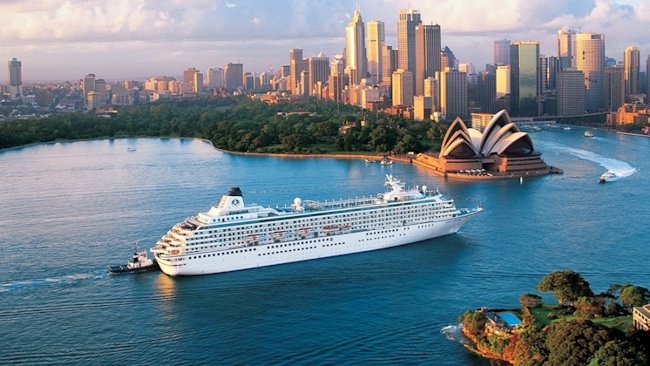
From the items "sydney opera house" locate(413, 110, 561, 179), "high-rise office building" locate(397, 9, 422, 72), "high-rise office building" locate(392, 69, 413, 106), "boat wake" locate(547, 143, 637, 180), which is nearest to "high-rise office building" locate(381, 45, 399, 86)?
"high-rise office building" locate(397, 9, 422, 72)

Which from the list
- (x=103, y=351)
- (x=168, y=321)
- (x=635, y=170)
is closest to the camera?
(x=103, y=351)

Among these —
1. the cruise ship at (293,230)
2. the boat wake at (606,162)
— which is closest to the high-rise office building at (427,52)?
the boat wake at (606,162)

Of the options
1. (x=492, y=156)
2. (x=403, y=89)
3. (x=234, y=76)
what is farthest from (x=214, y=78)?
(x=492, y=156)

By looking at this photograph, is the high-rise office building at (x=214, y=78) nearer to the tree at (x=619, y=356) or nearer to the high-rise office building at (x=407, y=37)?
the high-rise office building at (x=407, y=37)

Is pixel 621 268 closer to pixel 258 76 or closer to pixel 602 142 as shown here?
pixel 602 142

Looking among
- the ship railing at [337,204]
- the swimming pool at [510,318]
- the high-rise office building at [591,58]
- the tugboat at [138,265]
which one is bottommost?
the swimming pool at [510,318]

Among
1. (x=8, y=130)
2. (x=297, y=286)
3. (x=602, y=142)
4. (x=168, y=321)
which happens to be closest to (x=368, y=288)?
(x=297, y=286)
